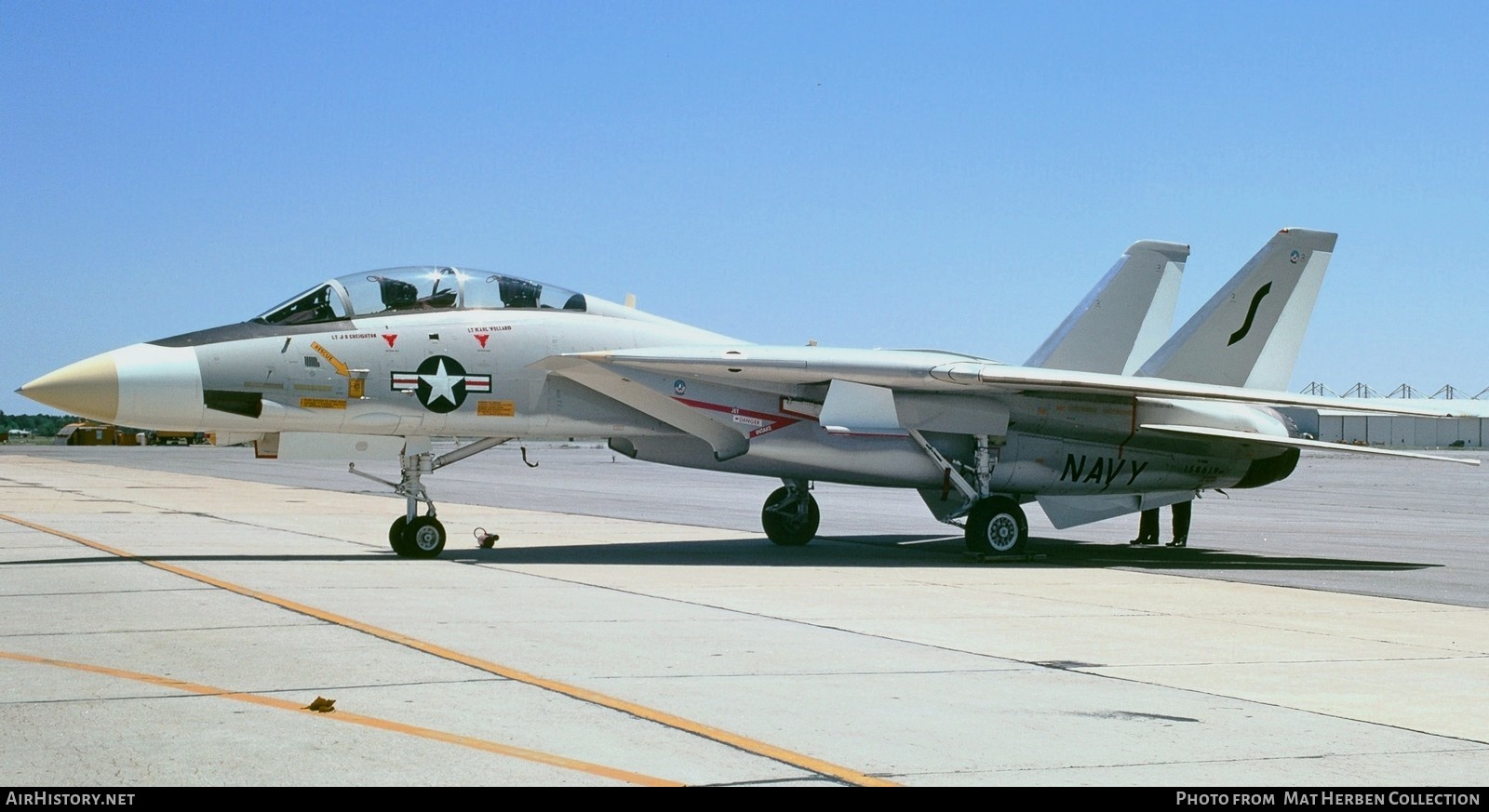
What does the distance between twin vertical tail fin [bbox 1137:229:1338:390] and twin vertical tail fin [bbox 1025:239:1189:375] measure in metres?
0.64

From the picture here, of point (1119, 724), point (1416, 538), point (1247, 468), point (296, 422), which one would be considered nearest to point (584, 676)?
point (1119, 724)

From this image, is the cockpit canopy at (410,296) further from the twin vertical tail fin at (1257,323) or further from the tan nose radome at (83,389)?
the twin vertical tail fin at (1257,323)

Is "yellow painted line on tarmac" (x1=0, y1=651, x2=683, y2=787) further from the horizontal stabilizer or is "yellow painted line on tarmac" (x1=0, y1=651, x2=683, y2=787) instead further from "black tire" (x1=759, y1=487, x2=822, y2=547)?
the horizontal stabilizer

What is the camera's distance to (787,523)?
18.5m

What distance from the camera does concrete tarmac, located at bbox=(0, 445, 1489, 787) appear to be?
18.1 feet

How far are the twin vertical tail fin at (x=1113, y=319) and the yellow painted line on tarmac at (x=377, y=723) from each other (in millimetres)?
14824

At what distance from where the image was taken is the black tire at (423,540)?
14.7 metres

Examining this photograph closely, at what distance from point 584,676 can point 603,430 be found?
8.47 metres

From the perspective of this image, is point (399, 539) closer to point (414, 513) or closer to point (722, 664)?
point (414, 513)

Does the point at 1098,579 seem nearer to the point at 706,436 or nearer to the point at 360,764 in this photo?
the point at 706,436

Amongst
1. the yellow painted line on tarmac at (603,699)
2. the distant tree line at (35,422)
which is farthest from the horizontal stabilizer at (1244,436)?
the distant tree line at (35,422)

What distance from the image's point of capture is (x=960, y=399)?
1641cm

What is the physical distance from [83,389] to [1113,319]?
43.5ft
